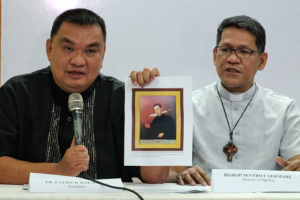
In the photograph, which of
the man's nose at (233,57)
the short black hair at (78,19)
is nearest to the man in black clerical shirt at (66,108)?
the short black hair at (78,19)

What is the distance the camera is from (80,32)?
2078mm

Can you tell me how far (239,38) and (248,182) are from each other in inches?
52.2

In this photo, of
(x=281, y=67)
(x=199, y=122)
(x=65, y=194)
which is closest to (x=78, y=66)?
(x=65, y=194)

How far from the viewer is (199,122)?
2.70 metres

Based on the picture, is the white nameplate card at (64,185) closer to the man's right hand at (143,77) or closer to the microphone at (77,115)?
the microphone at (77,115)

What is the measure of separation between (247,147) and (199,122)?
0.33m

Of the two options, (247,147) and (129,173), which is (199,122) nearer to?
(247,147)

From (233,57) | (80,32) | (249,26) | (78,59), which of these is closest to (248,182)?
(78,59)

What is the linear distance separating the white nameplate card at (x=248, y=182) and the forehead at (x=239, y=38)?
1.25m

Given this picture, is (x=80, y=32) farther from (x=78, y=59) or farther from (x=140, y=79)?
(x=140, y=79)

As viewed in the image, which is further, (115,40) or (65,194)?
(115,40)

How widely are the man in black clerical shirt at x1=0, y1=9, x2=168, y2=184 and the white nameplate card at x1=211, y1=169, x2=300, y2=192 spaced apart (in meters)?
0.54

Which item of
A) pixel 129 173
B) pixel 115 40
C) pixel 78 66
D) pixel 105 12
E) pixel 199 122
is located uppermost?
pixel 105 12

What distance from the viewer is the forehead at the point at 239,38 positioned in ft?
8.67
